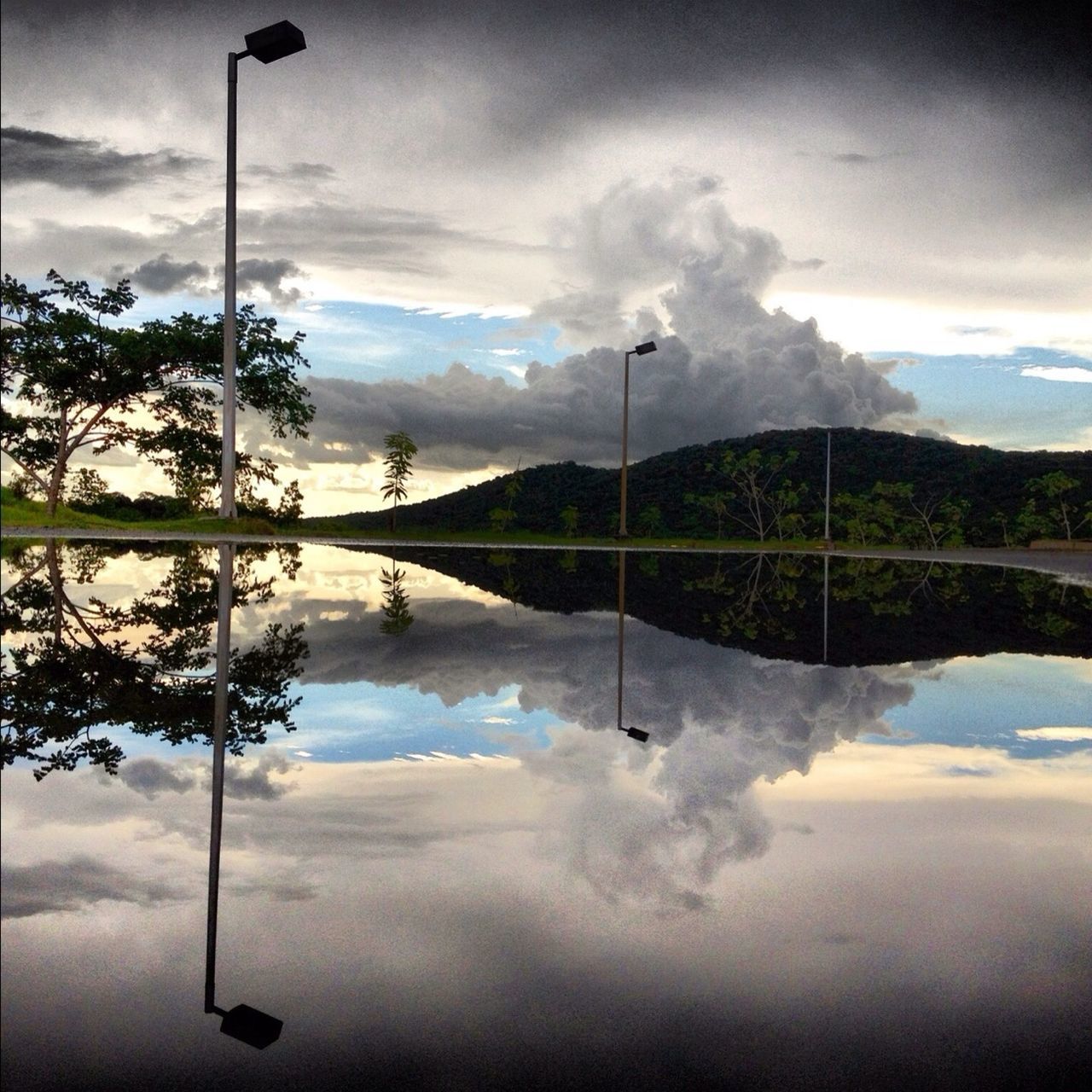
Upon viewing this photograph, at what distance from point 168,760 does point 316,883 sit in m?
1.63

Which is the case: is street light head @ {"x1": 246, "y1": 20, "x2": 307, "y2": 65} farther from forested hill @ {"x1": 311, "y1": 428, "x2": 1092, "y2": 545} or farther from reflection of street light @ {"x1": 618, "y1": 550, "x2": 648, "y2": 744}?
forested hill @ {"x1": 311, "y1": 428, "x2": 1092, "y2": 545}

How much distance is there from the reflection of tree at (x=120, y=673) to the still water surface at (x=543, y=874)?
4cm

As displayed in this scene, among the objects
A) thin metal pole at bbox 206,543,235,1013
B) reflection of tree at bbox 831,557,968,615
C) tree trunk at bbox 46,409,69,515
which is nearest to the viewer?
thin metal pole at bbox 206,543,235,1013

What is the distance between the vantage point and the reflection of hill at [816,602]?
9195mm

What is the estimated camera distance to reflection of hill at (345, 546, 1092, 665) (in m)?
9.20

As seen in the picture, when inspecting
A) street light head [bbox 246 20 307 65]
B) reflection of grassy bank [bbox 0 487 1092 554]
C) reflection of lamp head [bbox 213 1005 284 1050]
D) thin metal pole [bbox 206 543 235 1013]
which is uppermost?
street light head [bbox 246 20 307 65]

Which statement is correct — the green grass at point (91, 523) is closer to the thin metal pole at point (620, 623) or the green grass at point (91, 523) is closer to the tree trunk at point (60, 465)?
the tree trunk at point (60, 465)

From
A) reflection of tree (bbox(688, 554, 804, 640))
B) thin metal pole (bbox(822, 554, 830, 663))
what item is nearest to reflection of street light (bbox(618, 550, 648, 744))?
reflection of tree (bbox(688, 554, 804, 640))

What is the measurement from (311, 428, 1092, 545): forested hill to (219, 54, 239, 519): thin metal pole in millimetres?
46562

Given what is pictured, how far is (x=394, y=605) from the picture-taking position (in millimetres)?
11867

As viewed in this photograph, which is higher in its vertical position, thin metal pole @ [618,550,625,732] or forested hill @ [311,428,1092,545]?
forested hill @ [311,428,1092,545]

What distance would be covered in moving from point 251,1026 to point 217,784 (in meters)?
1.89

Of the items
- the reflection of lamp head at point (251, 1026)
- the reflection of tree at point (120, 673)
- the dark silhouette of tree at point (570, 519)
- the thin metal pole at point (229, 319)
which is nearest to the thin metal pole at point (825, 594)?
the reflection of tree at point (120, 673)

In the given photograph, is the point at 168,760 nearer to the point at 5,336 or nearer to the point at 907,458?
the point at 5,336
